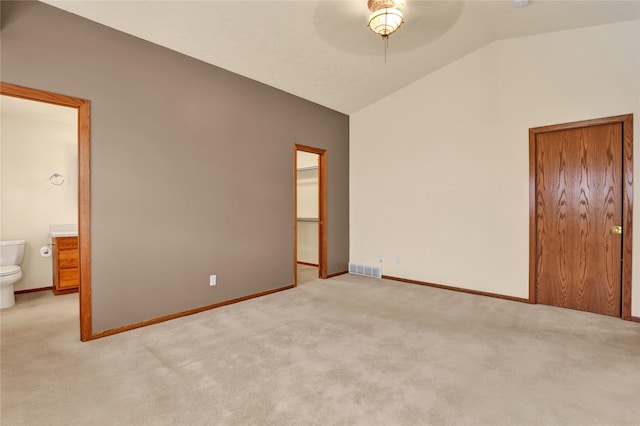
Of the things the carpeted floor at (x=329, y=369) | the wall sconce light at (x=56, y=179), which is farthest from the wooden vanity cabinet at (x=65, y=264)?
the wall sconce light at (x=56, y=179)

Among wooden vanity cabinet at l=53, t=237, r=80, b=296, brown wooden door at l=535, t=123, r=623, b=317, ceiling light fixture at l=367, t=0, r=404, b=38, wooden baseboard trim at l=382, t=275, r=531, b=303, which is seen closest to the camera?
ceiling light fixture at l=367, t=0, r=404, b=38

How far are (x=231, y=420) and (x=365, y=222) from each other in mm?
4068

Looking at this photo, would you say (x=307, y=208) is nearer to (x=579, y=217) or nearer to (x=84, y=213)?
(x=84, y=213)

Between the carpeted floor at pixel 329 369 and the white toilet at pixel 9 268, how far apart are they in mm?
208

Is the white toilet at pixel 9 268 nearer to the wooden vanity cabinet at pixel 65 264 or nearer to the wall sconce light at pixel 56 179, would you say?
the wooden vanity cabinet at pixel 65 264

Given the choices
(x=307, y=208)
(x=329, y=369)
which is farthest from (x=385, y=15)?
(x=307, y=208)

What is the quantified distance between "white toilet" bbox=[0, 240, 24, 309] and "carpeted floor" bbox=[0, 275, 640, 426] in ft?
0.68

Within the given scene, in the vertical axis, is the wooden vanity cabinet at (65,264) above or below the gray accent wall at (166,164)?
below

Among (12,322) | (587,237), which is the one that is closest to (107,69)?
(12,322)

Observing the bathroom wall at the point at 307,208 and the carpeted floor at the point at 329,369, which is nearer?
the carpeted floor at the point at 329,369

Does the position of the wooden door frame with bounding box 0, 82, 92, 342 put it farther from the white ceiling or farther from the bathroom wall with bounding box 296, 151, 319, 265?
the bathroom wall with bounding box 296, 151, 319, 265

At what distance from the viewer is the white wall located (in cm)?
338

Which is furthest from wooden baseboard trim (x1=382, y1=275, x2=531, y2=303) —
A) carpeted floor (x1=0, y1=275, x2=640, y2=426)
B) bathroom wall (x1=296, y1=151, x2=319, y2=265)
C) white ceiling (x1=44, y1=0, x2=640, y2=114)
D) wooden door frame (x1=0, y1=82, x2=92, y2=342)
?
wooden door frame (x1=0, y1=82, x2=92, y2=342)

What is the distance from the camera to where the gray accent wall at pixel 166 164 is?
8.87ft
